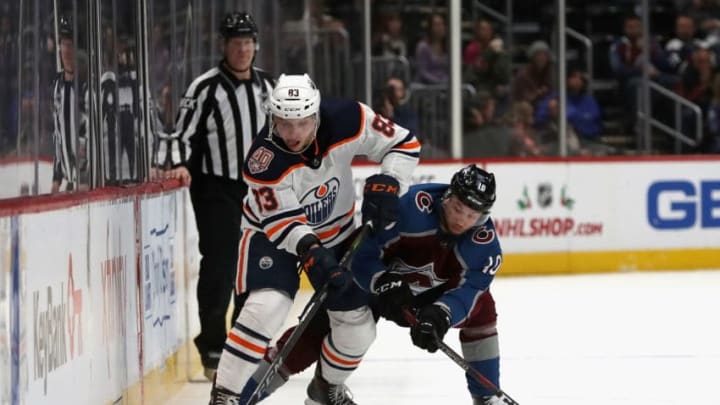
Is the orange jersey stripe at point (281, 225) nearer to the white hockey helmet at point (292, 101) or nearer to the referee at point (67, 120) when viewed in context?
the white hockey helmet at point (292, 101)

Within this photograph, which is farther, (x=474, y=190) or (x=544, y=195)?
(x=544, y=195)

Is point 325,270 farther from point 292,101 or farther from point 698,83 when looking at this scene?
point 698,83

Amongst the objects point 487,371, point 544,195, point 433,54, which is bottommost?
point 487,371

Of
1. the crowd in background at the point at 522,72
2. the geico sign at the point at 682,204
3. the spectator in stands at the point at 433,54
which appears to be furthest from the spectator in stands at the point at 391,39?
the geico sign at the point at 682,204

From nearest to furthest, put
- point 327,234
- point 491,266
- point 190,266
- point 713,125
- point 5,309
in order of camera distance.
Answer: point 5,309
point 491,266
point 327,234
point 190,266
point 713,125

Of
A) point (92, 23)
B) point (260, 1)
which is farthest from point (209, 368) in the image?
point (260, 1)

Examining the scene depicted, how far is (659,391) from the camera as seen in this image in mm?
5340

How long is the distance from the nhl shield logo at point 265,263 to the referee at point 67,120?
2.01 ft

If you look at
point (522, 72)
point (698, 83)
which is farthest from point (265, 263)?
point (698, 83)

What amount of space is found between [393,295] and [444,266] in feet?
0.63

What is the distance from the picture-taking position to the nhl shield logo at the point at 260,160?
449 cm

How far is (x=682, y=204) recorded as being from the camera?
A: 1033 cm

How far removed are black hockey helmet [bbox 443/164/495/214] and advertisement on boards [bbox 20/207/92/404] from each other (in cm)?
106

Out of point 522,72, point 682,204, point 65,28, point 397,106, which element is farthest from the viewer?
point 522,72
